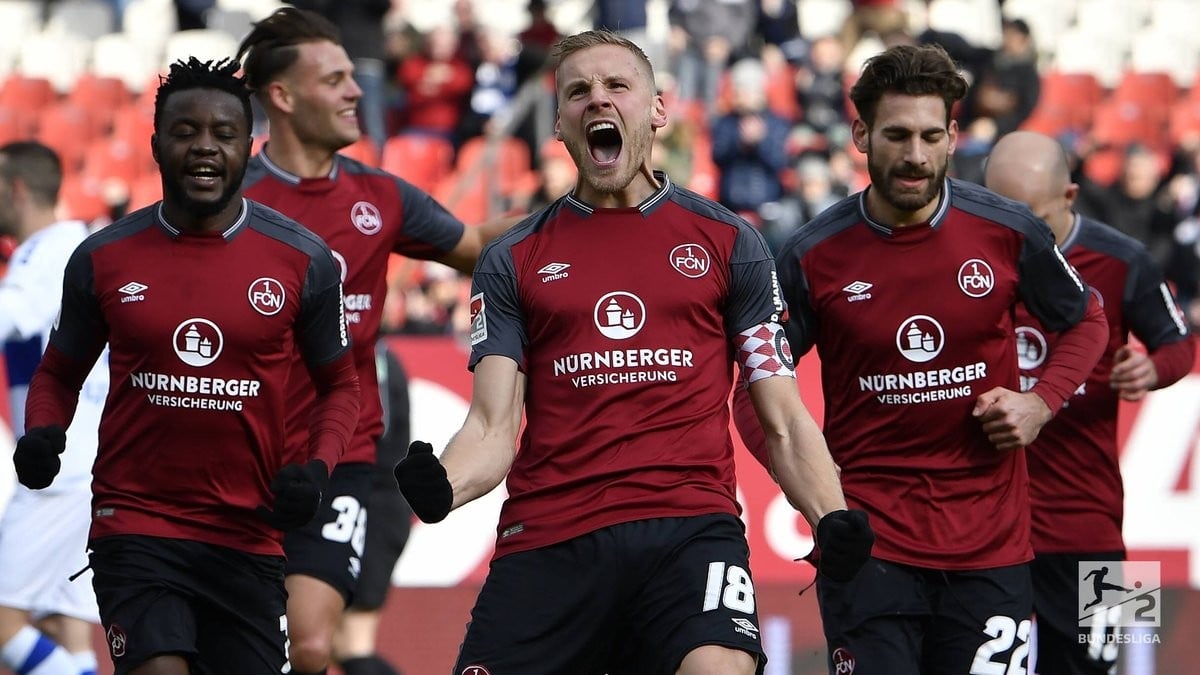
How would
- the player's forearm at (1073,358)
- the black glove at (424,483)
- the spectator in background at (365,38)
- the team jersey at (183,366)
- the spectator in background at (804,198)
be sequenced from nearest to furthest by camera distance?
the black glove at (424,483), the team jersey at (183,366), the player's forearm at (1073,358), the spectator in background at (804,198), the spectator in background at (365,38)

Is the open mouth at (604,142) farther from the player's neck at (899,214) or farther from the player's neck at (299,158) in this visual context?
the player's neck at (299,158)

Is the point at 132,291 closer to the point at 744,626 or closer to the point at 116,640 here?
the point at 116,640

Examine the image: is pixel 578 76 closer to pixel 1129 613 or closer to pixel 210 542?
pixel 210 542

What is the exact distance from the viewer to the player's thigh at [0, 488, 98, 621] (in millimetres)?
7719

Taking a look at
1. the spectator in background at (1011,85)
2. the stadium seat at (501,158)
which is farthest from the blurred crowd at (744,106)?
the stadium seat at (501,158)

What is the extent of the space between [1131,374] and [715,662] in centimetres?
291

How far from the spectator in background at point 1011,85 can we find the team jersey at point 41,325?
10489mm

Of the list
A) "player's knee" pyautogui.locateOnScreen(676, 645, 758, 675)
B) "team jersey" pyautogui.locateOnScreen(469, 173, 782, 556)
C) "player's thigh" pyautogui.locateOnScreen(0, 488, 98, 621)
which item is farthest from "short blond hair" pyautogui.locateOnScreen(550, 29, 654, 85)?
"player's thigh" pyautogui.locateOnScreen(0, 488, 98, 621)

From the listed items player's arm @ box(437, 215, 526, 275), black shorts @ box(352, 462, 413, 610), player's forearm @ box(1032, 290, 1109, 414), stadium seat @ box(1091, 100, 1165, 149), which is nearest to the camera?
player's forearm @ box(1032, 290, 1109, 414)

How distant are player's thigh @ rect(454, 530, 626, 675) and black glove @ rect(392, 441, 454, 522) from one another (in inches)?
20.2

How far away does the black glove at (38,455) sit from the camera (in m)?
5.45

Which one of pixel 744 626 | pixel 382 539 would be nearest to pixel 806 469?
pixel 744 626

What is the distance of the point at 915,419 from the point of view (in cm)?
589

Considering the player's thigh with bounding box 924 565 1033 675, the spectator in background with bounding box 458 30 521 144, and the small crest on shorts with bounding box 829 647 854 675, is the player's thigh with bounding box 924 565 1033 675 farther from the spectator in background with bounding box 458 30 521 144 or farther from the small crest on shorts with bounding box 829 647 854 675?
the spectator in background with bounding box 458 30 521 144
